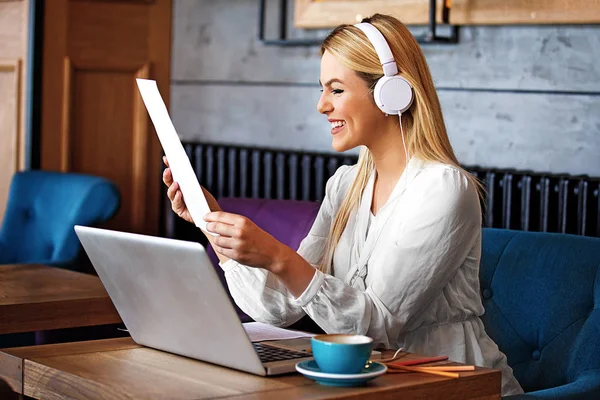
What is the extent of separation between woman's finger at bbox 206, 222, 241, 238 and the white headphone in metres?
0.48

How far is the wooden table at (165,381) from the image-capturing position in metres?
1.40

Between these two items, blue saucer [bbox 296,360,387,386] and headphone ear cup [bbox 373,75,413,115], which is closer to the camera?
blue saucer [bbox 296,360,387,386]

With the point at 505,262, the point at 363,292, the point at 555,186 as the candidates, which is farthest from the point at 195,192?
the point at 555,186

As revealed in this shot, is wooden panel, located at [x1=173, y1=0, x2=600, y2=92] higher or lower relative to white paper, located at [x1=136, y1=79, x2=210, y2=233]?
higher

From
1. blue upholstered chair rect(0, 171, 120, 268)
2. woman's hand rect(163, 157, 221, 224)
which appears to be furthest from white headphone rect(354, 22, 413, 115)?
blue upholstered chair rect(0, 171, 120, 268)

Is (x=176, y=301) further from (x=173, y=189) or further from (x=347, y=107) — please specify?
(x=347, y=107)

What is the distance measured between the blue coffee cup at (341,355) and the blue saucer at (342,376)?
10 millimetres

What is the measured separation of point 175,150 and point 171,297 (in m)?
0.24

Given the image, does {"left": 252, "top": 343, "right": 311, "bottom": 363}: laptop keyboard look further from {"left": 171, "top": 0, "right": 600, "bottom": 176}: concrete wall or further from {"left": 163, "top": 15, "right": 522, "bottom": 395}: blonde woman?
{"left": 171, "top": 0, "right": 600, "bottom": 176}: concrete wall

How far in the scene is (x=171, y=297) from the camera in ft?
5.19

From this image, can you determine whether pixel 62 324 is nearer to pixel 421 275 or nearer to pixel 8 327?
pixel 8 327

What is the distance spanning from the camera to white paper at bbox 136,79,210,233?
1.67m

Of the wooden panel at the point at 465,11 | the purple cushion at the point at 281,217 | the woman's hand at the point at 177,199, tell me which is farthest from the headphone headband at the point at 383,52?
the wooden panel at the point at 465,11

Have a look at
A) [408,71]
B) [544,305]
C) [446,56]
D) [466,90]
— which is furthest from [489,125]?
[408,71]
